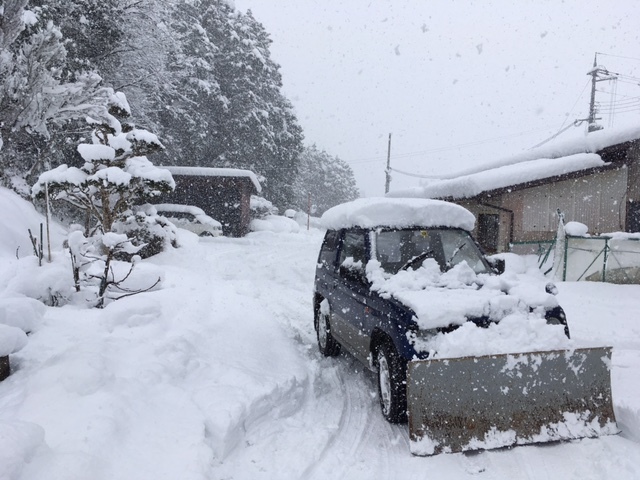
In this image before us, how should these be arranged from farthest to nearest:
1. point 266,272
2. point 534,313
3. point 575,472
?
1. point 266,272
2. point 534,313
3. point 575,472

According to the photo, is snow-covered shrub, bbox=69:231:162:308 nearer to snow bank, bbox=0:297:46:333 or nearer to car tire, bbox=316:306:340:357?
snow bank, bbox=0:297:46:333

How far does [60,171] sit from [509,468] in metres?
11.1

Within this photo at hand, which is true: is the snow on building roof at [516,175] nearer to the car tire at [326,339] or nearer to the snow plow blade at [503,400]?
the car tire at [326,339]

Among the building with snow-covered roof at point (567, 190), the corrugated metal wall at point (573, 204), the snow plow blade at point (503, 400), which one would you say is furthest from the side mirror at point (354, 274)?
the corrugated metal wall at point (573, 204)

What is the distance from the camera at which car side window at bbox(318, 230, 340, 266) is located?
240 inches

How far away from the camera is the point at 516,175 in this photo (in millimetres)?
16312

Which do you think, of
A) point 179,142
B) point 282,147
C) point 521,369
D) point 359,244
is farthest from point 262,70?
point 521,369

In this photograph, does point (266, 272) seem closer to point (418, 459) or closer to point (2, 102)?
point (2, 102)

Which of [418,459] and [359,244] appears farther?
[359,244]

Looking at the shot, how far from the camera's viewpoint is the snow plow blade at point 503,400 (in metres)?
3.39

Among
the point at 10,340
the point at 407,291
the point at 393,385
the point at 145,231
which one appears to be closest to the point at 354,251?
the point at 407,291

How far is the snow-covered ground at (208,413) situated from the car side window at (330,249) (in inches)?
53.1

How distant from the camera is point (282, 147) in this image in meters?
37.4

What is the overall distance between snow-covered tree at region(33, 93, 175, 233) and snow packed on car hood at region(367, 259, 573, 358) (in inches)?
323
